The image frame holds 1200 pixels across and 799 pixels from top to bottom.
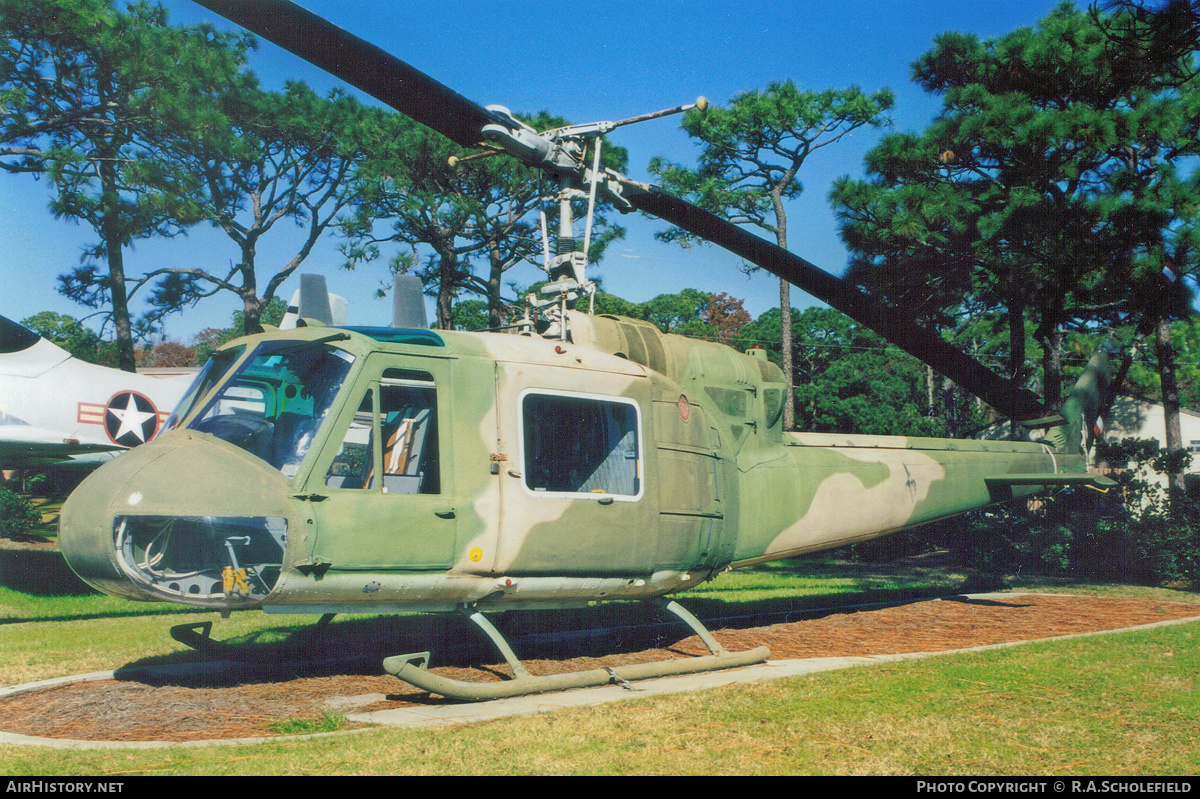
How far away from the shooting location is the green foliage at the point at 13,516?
16859 mm

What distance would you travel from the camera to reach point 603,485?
7371 mm

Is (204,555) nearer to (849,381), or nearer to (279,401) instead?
(279,401)

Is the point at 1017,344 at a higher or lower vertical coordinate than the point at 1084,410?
higher

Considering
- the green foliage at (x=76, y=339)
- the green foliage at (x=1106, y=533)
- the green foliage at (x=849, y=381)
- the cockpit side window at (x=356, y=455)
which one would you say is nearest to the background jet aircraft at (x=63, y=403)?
the green foliage at (x=76, y=339)

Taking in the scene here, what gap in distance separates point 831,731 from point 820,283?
18.0 ft

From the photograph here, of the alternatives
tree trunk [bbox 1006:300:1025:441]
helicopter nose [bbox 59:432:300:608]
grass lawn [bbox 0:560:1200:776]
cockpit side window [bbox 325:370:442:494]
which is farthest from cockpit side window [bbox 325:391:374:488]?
tree trunk [bbox 1006:300:1025:441]

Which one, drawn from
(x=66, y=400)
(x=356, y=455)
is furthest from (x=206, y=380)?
(x=66, y=400)

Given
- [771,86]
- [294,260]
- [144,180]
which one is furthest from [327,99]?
[771,86]

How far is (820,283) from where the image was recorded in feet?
31.3

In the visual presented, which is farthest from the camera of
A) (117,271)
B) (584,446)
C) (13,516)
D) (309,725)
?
(117,271)

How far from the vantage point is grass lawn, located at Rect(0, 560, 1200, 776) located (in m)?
4.43

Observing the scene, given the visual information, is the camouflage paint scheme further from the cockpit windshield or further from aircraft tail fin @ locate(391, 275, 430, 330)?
aircraft tail fin @ locate(391, 275, 430, 330)

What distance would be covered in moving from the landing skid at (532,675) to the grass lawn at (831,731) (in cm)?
54

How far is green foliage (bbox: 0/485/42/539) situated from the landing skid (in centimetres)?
1430
